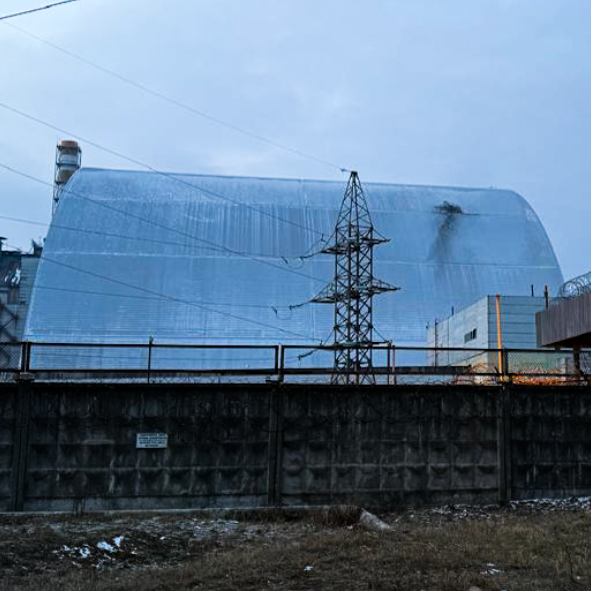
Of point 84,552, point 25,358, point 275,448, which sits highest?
point 25,358

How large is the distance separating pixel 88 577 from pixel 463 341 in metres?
37.1

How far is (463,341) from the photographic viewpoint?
43.8 meters

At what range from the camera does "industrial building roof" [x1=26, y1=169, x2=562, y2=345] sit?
48625 millimetres

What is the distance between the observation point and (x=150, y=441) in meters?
15.0

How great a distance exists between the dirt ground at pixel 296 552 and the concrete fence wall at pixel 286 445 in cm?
89

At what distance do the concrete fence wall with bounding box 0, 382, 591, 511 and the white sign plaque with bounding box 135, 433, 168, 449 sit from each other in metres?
0.09

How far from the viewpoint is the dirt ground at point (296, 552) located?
323 inches

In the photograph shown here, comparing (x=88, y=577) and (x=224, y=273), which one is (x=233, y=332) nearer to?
(x=224, y=273)

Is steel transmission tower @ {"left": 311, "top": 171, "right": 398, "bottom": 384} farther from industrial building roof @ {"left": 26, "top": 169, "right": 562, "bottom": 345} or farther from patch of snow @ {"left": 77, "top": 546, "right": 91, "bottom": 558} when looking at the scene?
patch of snow @ {"left": 77, "top": 546, "right": 91, "bottom": 558}

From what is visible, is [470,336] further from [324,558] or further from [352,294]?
[324,558]

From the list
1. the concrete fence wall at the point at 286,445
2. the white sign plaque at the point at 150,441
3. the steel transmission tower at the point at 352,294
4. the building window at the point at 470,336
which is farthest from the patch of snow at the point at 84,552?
the building window at the point at 470,336

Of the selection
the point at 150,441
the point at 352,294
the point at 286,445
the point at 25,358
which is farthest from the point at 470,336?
the point at 25,358

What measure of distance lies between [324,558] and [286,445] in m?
6.14

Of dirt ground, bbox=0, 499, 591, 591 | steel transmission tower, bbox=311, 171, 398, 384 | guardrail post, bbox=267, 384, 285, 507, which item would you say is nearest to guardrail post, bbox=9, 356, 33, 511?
dirt ground, bbox=0, 499, 591, 591
